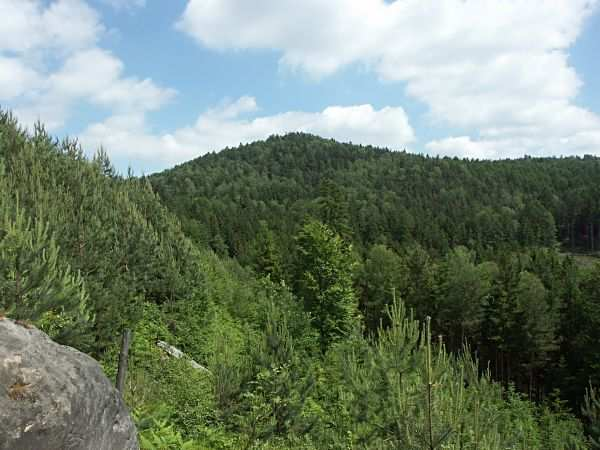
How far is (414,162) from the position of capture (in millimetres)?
199250

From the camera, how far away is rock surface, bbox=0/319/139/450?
4.16 meters

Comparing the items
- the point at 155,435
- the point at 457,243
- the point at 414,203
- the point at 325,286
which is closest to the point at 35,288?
the point at 155,435

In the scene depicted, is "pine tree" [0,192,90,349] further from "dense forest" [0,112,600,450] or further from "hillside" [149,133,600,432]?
"hillside" [149,133,600,432]

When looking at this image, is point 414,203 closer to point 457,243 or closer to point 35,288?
point 457,243

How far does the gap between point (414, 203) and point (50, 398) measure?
454ft

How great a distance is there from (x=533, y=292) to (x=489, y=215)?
248 ft

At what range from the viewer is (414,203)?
137375 millimetres

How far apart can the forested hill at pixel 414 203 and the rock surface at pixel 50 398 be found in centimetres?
3751

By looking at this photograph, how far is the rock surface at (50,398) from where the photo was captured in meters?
4.16

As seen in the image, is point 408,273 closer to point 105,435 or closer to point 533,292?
point 533,292

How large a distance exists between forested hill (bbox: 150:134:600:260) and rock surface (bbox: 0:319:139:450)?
37.5m

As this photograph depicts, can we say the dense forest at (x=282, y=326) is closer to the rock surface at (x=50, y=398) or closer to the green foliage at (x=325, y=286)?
the green foliage at (x=325, y=286)

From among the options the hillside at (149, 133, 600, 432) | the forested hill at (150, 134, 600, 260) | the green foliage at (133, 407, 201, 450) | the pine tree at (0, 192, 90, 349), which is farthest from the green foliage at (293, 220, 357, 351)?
the green foliage at (133, 407, 201, 450)

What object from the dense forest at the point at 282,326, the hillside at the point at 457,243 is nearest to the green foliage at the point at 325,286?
the dense forest at the point at 282,326
